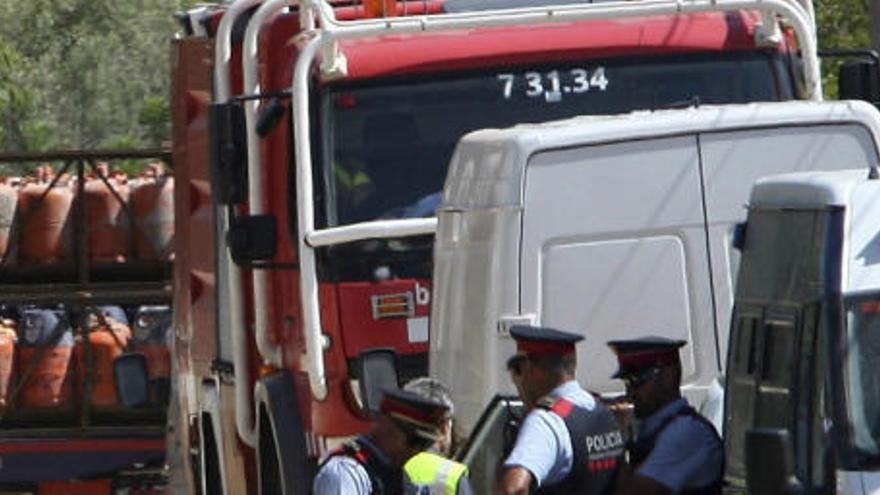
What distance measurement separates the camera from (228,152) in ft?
40.8

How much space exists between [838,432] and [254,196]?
5281 millimetres

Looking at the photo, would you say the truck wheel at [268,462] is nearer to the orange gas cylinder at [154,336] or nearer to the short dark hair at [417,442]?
the short dark hair at [417,442]

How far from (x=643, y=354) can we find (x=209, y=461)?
6.16 meters

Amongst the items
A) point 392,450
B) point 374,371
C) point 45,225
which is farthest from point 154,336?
point 392,450

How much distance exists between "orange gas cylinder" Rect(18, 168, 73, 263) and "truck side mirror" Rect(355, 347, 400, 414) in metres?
9.27

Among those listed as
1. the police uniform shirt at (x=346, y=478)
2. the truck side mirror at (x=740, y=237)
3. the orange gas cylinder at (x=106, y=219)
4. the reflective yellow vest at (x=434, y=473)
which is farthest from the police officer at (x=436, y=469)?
the orange gas cylinder at (x=106, y=219)

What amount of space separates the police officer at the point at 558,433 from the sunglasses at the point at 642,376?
129 millimetres

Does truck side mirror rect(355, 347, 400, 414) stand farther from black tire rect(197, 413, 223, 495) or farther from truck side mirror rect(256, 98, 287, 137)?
black tire rect(197, 413, 223, 495)

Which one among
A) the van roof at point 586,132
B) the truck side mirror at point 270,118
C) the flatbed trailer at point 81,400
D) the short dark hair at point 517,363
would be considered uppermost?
the truck side mirror at point 270,118

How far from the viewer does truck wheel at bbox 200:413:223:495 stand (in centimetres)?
1451

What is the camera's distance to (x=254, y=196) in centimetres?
1251

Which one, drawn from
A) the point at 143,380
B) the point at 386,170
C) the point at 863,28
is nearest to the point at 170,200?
the point at 143,380

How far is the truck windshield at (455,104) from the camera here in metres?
12.0

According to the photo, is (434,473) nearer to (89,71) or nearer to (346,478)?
(346,478)
